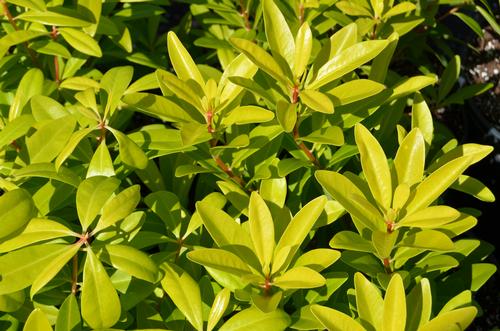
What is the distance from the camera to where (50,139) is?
4.43ft

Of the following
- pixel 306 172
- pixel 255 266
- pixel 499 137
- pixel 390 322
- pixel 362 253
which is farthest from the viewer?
pixel 499 137

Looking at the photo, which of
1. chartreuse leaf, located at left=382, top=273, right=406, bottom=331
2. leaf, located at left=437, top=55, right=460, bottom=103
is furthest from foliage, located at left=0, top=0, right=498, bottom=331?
leaf, located at left=437, top=55, right=460, bottom=103

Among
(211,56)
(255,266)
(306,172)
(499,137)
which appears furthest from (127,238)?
(499,137)

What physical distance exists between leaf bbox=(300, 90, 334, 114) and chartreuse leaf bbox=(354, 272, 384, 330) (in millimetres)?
300

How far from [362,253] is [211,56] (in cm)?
94

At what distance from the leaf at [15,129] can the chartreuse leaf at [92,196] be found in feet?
0.87

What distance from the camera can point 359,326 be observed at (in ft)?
3.60

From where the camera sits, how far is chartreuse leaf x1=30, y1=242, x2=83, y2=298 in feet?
3.59

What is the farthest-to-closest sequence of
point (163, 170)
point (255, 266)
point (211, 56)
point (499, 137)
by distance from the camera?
point (499, 137) → point (211, 56) → point (163, 170) → point (255, 266)

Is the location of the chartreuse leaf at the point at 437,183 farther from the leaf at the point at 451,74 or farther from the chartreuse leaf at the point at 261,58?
the leaf at the point at 451,74

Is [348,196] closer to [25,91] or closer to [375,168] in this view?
[375,168]

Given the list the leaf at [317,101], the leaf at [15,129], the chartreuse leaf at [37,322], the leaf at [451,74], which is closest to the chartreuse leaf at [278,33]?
the leaf at [317,101]

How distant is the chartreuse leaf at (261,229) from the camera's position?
1178mm

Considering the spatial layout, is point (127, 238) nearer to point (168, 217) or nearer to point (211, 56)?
point (168, 217)
